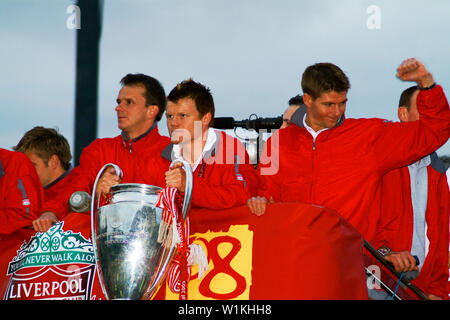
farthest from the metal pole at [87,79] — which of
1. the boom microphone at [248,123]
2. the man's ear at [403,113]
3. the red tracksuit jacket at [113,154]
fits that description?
the man's ear at [403,113]

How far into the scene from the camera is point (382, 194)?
3.38 meters

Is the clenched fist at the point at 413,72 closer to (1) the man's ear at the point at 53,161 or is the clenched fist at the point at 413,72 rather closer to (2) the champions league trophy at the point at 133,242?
(2) the champions league trophy at the point at 133,242

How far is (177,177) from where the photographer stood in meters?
2.46

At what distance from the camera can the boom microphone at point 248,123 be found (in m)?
3.96

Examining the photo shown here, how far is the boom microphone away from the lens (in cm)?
396

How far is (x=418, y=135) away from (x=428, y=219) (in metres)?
0.61

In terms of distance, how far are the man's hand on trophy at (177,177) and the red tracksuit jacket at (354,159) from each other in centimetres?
92

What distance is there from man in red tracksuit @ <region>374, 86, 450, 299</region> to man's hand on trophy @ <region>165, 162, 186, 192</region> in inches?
53.3

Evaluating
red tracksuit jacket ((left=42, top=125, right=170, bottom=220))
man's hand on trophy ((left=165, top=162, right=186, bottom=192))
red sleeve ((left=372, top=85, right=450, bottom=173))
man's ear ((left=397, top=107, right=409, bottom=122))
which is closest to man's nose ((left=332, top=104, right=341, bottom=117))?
red sleeve ((left=372, top=85, right=450, bottom=173))

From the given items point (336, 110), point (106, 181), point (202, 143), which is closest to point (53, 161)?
point (202, 143)

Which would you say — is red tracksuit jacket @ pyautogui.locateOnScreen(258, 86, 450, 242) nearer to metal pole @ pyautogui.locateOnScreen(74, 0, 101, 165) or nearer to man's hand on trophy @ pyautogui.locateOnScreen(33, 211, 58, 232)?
man's hand on trophy @ pyautogui.locateOnScreen(33, 211, 58, 232)
